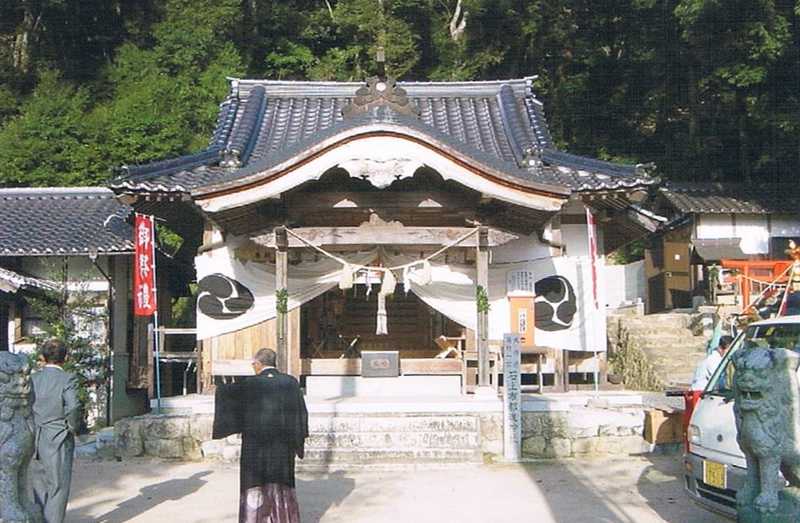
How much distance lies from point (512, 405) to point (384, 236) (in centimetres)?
346

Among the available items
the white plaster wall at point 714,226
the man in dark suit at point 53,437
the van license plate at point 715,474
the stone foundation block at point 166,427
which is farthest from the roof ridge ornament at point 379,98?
the white plaster wall at point 714,226

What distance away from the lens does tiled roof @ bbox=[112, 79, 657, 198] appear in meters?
12.7

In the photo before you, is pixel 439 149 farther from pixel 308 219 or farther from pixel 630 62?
pixel 630 62

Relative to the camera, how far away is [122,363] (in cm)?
1605

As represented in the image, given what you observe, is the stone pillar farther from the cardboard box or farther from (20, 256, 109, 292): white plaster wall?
the cardboard box

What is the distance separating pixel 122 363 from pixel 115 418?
1.02 m

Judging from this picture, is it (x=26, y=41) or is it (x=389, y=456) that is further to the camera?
(x=26, y=41)

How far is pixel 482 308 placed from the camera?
12.8m

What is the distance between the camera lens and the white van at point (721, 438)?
6746mm

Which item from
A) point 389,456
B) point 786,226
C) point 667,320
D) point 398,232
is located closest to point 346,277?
point 398,232

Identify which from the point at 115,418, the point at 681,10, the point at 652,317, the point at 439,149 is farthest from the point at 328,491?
the point at 681,10

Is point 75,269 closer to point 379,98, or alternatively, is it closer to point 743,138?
point 379,98

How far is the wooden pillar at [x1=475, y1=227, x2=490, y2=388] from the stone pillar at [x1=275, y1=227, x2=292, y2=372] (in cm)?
281

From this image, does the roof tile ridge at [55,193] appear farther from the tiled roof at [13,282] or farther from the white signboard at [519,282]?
the white signboard at [519,282]
